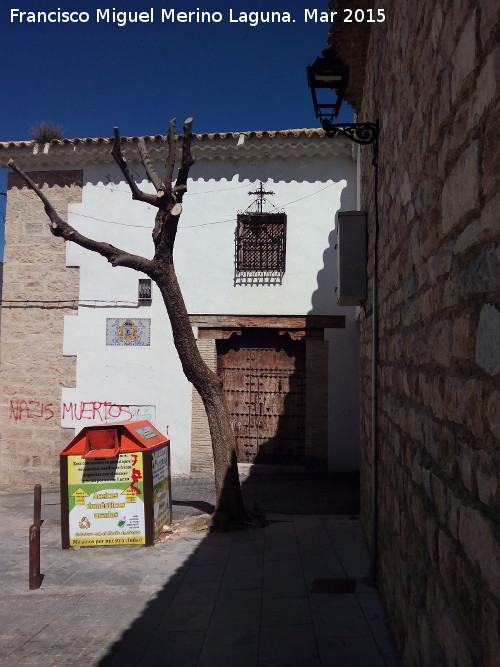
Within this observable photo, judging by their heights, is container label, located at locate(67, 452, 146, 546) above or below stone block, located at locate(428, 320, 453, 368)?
below

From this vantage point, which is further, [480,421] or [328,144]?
[328,144]

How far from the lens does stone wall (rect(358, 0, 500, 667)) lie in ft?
4.83

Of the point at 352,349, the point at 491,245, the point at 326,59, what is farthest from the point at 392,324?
the point at 352,349

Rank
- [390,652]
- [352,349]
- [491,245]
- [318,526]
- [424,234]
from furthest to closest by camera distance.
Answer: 1. [352,349]
2. [318,526]
3. [390,652]
4. [424,234]
5. [491,245]

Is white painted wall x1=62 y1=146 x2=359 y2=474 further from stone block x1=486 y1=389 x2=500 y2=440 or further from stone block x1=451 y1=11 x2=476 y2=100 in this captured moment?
stone block x1=486 y1=389 x2=500 y2=440

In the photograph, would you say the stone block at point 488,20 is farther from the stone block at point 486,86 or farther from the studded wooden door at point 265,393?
the studded wooden door at point 265,393

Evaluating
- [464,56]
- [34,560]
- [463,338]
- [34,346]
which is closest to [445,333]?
[463,338]

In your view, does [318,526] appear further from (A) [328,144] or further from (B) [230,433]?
(A) [328,144]

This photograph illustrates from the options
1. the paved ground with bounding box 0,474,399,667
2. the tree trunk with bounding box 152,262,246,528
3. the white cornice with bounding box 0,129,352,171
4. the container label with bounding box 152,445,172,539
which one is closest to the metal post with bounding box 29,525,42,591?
the paved ground with bounding box 0,474,399,667

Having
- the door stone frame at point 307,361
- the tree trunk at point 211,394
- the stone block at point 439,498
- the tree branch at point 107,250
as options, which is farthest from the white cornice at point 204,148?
the stone block at point 439,498

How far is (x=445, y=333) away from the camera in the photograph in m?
1.96

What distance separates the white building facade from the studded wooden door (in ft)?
0.06

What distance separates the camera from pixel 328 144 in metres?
9.88

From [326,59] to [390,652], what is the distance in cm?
448
